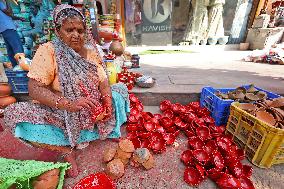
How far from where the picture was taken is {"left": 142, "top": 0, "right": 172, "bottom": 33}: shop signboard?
704 centimetres

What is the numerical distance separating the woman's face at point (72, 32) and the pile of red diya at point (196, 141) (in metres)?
1.25

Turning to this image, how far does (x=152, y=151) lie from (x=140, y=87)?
145cm

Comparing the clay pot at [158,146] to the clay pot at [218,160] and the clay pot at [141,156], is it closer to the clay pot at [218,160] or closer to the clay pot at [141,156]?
the clay pot at [141,156]

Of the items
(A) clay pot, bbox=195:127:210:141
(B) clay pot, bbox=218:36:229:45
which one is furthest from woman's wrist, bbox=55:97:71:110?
(B) clay pot, bbox=218:36:229:45

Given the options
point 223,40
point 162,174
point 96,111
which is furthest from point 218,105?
point 223,40

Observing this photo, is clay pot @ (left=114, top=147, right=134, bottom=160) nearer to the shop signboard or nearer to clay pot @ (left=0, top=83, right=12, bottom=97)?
clay pot @ (left=0, top=83, right=12, bottom=97)

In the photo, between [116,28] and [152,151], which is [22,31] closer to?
[116,28]

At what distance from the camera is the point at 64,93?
5.96ft

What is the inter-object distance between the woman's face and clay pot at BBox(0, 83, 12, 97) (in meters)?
2.11

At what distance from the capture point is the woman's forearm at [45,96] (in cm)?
170

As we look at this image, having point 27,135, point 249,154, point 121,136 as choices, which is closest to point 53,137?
point 27,135

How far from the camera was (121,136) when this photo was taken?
2.51 meters

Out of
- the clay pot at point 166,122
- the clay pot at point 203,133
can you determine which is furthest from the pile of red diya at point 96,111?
the clay pot at point 203,133

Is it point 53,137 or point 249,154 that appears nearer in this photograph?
point 53,137
